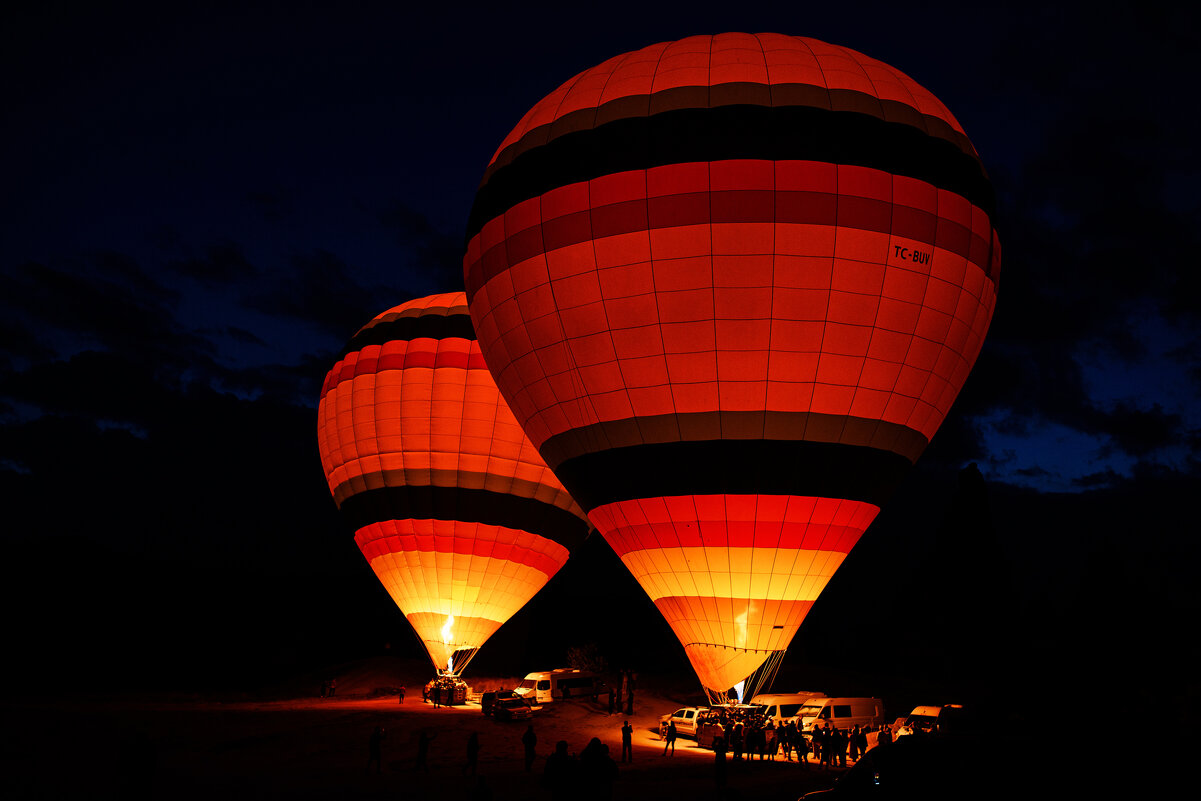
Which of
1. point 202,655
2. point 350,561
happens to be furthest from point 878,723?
point 350,561

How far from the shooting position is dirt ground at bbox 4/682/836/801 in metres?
11.3

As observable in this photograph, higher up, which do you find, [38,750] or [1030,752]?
[1030,752]

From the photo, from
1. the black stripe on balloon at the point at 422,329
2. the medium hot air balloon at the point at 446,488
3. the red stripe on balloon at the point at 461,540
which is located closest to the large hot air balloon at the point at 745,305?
A: the medium hot air balloon at the point at 446,488

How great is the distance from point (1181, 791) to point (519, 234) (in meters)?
11.2

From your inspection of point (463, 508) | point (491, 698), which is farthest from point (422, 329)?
point (491, 698)

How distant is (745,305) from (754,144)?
233 centimetres

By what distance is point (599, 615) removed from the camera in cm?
6059

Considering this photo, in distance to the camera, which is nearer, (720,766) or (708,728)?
(720,766)

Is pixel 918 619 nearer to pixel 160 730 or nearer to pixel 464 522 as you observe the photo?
pixel 464 522

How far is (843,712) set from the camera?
18.8m

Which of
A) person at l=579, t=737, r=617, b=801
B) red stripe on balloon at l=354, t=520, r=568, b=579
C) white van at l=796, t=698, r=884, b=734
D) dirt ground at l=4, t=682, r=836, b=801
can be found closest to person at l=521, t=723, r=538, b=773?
dirt ground at l=4, t=682, r=836, b=801

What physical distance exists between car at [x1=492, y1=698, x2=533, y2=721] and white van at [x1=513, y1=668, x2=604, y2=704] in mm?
2412

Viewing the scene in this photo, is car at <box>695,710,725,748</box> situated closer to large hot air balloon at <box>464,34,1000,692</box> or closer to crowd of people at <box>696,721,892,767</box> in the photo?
crowd of people at <box>696,721,892,767</box>

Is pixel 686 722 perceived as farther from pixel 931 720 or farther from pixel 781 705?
pixel 931 720
